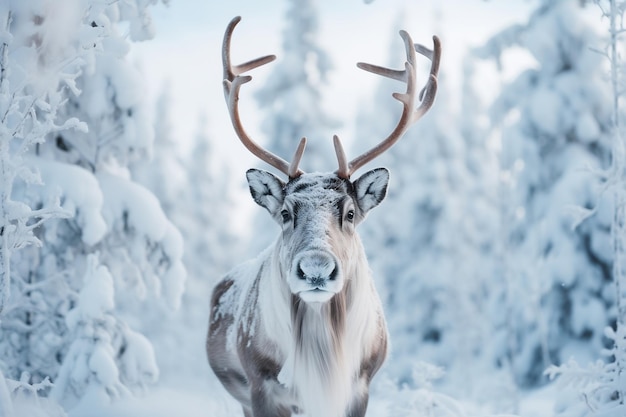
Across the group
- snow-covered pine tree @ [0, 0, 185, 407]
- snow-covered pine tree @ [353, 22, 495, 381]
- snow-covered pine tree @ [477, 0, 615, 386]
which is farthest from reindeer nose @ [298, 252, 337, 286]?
snow-covered pine tree @ [353, 22, 495, 381]

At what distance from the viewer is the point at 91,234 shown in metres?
7.61

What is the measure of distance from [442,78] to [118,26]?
17444mm

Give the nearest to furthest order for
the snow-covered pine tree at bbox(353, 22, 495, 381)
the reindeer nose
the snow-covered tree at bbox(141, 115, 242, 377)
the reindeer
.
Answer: the reindeer nose < the reindeer < the snow-covered pine tree at bbox(353, 22, 495, 381) < the snow-covered tree at bbox(141, 115, 242, 377)

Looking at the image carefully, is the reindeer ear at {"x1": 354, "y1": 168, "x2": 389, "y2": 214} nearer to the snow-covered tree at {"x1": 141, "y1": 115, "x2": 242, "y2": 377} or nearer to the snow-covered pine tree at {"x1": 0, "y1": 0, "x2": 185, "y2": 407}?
the snow-covered pine tree at {"x1": 0, "y1": 0, "x2": 185, "y2": 407}

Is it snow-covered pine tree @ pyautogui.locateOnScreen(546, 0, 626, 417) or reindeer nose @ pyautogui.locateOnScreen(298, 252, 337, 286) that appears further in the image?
snow-covered pine tree @ pyautogui.locateOnScreen(546, 0, 626, 417)

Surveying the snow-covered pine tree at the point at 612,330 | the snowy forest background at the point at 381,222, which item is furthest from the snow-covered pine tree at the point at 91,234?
the snow-covered pine tree at the point at 612,330

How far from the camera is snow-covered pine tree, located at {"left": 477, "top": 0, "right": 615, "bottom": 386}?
12.1 metres

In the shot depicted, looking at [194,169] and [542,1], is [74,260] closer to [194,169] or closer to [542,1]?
[542,1]

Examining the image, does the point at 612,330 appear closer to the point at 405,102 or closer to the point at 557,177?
the point at 405,102

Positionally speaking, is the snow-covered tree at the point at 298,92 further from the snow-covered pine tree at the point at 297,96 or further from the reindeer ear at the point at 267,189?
the reindeer ear at the point at 267,189

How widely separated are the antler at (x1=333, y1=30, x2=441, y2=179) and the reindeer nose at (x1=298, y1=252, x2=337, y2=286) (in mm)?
1043

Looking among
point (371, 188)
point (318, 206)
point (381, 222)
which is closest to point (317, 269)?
point (318, 206)

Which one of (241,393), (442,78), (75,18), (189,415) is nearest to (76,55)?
(75,18)

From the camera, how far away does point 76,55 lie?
4.90m
